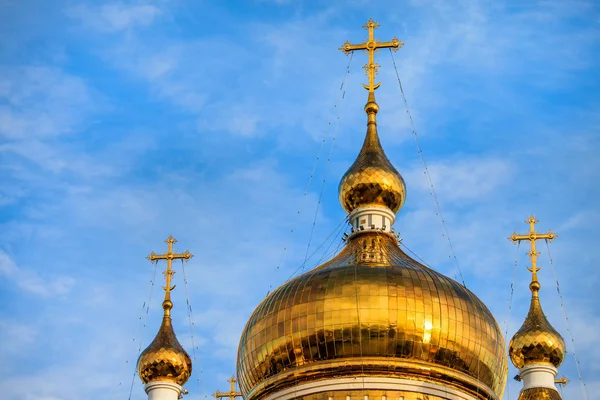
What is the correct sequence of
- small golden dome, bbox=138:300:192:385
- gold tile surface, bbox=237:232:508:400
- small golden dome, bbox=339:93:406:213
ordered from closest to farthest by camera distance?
1. gold tile surface, bbox=237:232:508:400
2. small golden dome, bbox=138:300:192:385
3. small golden dome, bbox=339:93:406:213

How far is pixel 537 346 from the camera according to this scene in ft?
130

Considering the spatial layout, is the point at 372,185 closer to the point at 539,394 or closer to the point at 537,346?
the point at 537,346

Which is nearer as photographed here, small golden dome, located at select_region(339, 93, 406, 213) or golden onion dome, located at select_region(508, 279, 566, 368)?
golden onion dome, located at select_region(508, 279, 566, 368)

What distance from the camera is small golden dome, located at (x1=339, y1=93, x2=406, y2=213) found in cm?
4128

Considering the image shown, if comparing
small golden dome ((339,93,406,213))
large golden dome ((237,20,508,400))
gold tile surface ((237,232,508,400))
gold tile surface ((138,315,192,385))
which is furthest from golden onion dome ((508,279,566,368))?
gold tile surface ((138,315,192,385))

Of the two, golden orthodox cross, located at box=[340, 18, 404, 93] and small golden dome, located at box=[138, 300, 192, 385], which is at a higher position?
golden orthodox cross, located at box=[340, 18, 404, 93]

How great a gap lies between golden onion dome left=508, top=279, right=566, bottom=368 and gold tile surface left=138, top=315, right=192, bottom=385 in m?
7.82

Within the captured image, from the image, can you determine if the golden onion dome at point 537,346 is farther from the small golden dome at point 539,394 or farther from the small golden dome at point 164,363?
the small golden dome at point 164,363

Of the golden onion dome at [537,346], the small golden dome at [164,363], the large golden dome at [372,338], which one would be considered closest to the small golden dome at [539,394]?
the large golden dome at [372,338]

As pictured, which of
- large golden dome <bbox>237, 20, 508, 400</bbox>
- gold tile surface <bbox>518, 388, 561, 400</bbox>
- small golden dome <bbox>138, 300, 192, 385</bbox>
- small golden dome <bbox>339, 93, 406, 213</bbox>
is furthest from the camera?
small golden dome <bbox>339, 93, 406, 213</bbox>

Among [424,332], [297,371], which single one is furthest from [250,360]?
[424,332]

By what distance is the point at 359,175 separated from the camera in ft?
136

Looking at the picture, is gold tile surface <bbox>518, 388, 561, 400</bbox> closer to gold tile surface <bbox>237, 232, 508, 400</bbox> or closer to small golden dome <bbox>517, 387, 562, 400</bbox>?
small golden dome <bbox>517, 387, 562, 400</bbox>

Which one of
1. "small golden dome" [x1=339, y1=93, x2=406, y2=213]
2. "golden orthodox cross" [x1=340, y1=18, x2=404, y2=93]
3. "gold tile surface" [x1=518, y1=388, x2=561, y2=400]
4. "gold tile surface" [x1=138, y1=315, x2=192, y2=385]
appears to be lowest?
"gold tile surface" [x1=518, y1=388, x2=561, y2=400]
